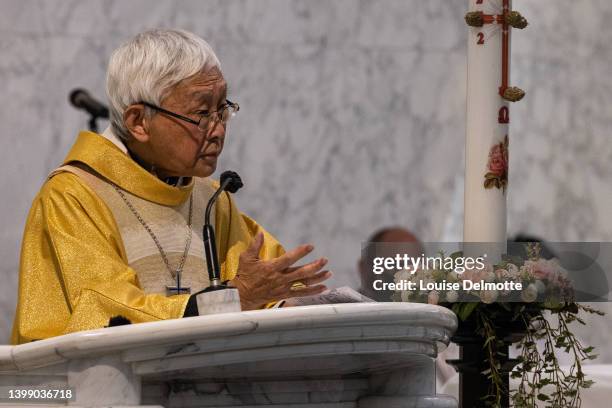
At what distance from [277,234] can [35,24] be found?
1.38 m

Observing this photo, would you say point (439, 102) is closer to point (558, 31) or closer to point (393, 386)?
point (558, 31)

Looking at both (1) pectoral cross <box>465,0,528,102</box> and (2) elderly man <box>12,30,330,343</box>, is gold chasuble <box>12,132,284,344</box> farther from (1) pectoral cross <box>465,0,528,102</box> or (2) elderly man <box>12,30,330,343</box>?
(1) pectoral cross <box>465,0,528,102</box>

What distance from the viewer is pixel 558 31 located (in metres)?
6.48

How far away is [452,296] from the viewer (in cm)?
348

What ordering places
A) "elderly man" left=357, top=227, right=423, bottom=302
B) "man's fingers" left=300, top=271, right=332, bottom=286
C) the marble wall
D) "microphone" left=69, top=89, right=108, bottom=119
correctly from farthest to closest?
1. the marble wall
2. "microphone" left=69, top=89, right=108, bottom=119
3. "elderly man" left=357, top=227, right=423, bottom=302
4. "man's fingers" left=300, top=271, right=332, bottom=286

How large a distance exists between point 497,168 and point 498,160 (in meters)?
0.02

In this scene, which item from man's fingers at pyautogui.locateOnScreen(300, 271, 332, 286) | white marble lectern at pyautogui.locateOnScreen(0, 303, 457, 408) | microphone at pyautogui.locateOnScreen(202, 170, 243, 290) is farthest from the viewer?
man's fingers at pyautogui.locateOnScreen(300, 271, 332, 286)

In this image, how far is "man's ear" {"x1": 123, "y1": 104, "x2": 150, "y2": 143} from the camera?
127 inches

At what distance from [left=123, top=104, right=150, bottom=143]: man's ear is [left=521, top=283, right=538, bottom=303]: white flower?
1.07 m

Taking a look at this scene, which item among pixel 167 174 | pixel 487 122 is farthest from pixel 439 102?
pixel 167 174

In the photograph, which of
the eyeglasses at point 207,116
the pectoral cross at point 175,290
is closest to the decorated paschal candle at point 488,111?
the eyeglasses at point 207,116

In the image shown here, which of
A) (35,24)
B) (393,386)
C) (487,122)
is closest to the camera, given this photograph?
(393,386)

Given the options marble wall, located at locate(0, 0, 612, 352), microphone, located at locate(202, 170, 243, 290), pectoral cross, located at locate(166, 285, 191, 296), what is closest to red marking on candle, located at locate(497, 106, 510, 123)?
pectoral cross, located at locate(166, 285, 191, 296)

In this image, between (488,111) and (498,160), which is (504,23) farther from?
(498,160)
